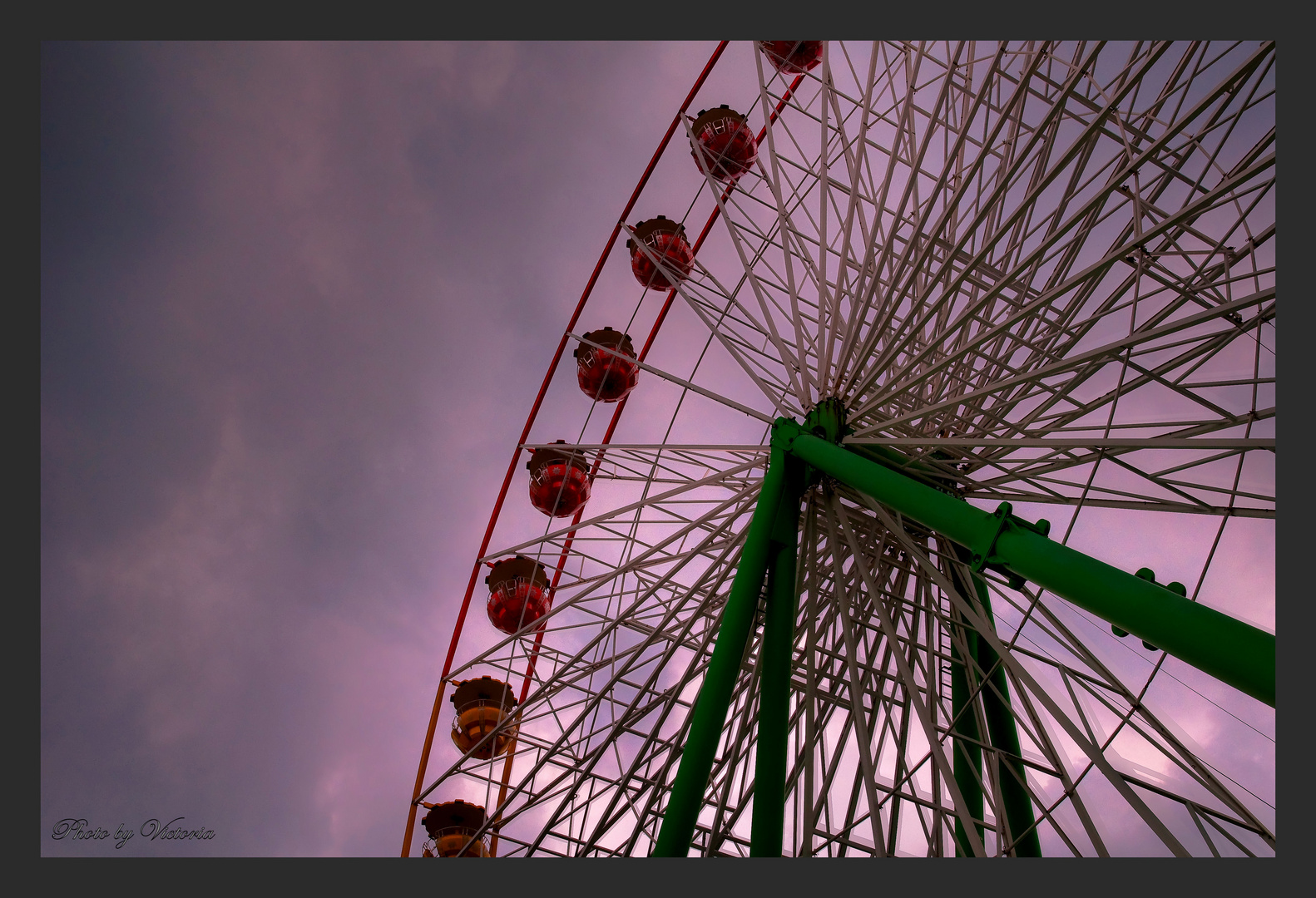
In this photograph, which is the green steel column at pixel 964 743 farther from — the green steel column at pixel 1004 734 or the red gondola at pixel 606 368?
the red gondola at pixel 606 368

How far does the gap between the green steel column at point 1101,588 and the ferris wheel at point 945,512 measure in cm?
2

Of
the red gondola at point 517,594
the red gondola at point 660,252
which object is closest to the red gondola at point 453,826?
the red gondola at point 517,594

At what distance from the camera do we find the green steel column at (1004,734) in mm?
8102

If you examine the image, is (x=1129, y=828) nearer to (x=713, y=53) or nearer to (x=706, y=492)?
(x=706, y=492)

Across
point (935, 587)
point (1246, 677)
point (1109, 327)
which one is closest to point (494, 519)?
point (935, 587)

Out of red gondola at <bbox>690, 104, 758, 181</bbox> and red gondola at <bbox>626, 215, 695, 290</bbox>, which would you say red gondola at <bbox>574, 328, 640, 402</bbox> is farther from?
red gondola at <bbox>690, 104, 758, 181</bbox>

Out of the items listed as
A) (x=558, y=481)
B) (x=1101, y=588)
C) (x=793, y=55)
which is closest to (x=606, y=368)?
(x=558, y=481)

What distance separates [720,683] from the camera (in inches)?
271

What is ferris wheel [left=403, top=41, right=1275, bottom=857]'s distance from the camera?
661 centimetres

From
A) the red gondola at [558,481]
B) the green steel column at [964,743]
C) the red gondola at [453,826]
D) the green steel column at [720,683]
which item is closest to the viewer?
the green steel column at [720,683]

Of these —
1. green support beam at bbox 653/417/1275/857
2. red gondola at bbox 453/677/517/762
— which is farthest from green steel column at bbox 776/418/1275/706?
red gondola at bbox 453/677/517/762

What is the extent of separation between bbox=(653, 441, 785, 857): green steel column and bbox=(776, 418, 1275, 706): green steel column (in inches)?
34.3

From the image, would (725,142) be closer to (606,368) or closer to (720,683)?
(606,368)

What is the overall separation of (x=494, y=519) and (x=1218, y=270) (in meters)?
9.26
